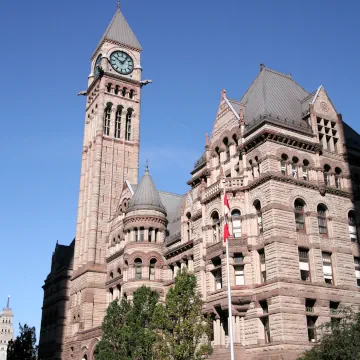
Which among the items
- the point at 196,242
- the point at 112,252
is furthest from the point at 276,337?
the point at 112,252

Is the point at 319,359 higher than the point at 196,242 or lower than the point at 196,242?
lower

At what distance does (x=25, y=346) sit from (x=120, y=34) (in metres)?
54.1

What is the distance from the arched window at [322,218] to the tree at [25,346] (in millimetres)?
57114

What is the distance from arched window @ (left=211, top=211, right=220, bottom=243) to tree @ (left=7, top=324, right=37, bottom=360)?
5035 cm

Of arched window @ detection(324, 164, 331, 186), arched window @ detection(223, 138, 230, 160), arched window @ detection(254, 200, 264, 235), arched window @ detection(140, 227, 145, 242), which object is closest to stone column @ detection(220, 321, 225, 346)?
arched window @ detection(254, 200, 264, 235)

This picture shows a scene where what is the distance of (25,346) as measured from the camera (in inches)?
3339

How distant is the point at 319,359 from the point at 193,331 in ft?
30.0

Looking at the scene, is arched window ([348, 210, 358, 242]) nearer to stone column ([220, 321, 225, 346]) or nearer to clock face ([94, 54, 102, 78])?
stone column ([220, 321, 225, 346])

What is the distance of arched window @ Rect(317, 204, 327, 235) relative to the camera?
4462 cm

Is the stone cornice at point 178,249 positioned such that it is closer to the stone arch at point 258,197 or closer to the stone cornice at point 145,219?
the stone cornice at point 145,219

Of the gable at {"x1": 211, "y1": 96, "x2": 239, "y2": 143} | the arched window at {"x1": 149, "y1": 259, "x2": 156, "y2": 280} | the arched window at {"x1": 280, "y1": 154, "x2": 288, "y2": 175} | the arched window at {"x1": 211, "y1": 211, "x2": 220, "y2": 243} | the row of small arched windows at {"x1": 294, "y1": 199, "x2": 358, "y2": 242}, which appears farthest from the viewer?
the arched window at {"x1": 149, "y1": 259, "x2": 156, "y2": 280}

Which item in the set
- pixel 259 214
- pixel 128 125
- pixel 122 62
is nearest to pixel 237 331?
pixel 259 214

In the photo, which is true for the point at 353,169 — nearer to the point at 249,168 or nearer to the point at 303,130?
the point at 303,130

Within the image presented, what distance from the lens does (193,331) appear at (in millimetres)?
37844
